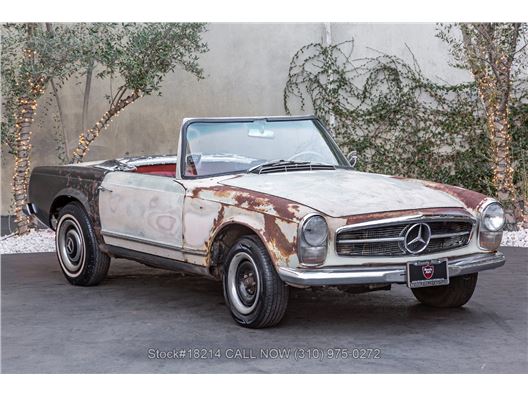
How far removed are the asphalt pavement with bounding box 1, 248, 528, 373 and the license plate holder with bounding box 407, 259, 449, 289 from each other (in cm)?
35

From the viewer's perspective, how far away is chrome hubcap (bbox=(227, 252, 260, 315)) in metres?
6.22

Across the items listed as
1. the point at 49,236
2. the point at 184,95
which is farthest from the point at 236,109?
the point at 49,236

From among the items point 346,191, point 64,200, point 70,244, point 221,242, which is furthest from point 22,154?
point 346,191

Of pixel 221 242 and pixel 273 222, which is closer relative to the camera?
pixel 273 222

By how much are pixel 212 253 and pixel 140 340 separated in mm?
854

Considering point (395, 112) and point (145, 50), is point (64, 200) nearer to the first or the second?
point (145, 50)

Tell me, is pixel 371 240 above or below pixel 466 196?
below

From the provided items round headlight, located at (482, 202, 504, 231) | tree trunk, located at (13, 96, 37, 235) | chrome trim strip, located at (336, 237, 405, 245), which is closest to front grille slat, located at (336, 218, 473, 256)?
chrome trim strip, located at (336, 237, 405, 245)

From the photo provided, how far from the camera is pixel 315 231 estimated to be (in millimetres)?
5871

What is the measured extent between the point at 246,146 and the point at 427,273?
6.00 ft

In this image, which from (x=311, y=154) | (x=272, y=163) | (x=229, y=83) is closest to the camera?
(x=272, y=163)

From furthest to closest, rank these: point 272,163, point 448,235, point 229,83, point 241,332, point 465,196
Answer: point 229,83
point 272,163
point 465,196
point 448,235
point 241,332

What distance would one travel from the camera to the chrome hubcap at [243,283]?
6.22m

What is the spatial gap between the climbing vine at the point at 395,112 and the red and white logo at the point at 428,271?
710 centimetres
